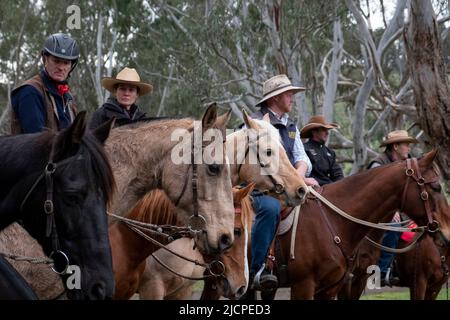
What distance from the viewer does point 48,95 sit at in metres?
6.54

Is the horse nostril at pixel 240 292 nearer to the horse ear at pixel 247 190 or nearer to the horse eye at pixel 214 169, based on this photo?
the horse ear at pixel 247 190

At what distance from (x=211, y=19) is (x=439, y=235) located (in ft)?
48.8

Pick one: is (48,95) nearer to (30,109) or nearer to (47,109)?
(47,109)

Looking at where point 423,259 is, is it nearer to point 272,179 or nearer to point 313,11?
point 272,179

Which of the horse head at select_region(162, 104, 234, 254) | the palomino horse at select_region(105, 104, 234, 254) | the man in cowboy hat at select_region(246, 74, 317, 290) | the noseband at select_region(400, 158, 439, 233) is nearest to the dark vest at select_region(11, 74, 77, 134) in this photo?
the palomino horse at select_region(105, 104, 234, 254)

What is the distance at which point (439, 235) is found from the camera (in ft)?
31.3

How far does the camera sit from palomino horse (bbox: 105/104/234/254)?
20.2ft

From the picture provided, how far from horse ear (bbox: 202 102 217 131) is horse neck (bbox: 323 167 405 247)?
346 centimetres

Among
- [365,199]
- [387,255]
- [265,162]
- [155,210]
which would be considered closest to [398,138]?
[387,255]

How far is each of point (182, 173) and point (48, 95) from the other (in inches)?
50.2

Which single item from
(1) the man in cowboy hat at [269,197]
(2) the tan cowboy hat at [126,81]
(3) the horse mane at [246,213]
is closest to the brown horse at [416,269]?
(1) the man in cowboy hat at [269,197]

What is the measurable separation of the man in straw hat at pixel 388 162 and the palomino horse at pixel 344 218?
1.62 meters

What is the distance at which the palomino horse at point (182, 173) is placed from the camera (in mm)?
6148
